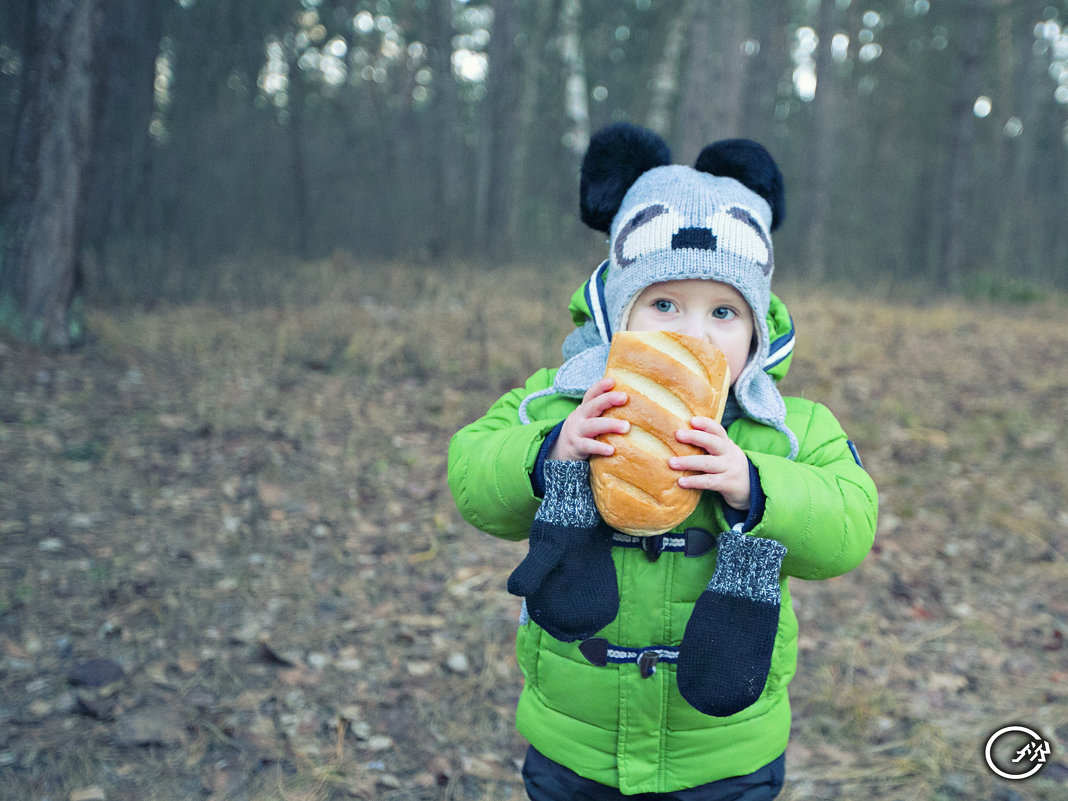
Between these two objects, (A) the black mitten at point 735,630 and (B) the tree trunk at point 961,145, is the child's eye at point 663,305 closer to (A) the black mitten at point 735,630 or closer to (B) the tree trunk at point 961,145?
(A) the black mitten at point 735,630

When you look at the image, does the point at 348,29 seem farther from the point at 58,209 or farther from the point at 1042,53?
the point at 1042,53

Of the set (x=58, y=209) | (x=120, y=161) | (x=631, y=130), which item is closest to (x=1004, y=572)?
(x=631, y=130)

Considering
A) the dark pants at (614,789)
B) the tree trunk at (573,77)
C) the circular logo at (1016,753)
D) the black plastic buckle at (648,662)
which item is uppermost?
the tree trunk at (573,77)

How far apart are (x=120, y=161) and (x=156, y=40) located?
5.38ft

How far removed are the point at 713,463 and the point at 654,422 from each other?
0.13 metres

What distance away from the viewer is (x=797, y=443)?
1648 millimetres

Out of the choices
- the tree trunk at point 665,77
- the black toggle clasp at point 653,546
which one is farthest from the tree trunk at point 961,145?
the black toggle clasp at point 653,546

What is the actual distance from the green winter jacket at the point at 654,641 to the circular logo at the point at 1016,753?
1634 mm

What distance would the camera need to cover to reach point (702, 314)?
64.4 inches

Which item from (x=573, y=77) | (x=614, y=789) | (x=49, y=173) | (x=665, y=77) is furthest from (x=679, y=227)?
(x=665, y=77)

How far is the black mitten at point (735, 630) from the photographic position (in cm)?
141

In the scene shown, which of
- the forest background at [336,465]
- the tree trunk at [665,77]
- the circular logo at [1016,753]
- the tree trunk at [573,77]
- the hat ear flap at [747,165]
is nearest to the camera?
the hat ear flap at [747,165]

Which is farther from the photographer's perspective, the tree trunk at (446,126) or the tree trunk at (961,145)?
the tree trunk at (961,145)

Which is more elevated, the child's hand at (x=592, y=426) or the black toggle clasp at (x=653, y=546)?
the child's hand at (x=592, y=426)
